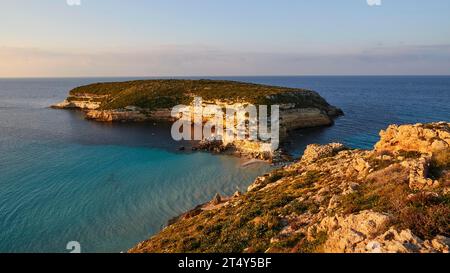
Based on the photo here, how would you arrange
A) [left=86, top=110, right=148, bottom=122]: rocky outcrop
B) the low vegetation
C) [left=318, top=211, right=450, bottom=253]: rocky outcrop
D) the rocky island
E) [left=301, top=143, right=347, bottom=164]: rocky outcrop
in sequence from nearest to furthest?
[left=318, top=211, right=450, bottom=253]: rocky outcrop → [left=301, top=143, right=347, bottom=164]: rocky outcrop → the rocky island → the low vegetation → [left=86, top=110, right=148, bottom=122]: rocky outcrop

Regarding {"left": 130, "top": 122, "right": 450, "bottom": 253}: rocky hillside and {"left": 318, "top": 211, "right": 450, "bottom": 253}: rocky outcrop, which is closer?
{"left": 318, "top": 211, "right": 450, "bottom": 253}: rocky outcrop

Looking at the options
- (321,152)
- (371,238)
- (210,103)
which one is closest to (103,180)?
(321,152)

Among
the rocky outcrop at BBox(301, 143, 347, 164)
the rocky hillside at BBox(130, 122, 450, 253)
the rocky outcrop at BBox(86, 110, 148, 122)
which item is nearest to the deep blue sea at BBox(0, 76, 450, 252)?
the rocky hillside at BBox(130, 122, 450, 253)

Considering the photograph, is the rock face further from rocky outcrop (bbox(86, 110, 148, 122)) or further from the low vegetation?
rocky outcrop (bbox(86, 110, 148, 122))

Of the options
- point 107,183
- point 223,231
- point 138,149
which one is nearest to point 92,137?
point 138,149

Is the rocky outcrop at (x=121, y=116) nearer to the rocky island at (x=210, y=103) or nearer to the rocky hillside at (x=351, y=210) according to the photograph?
the rocky island at (x=210, y=103)
